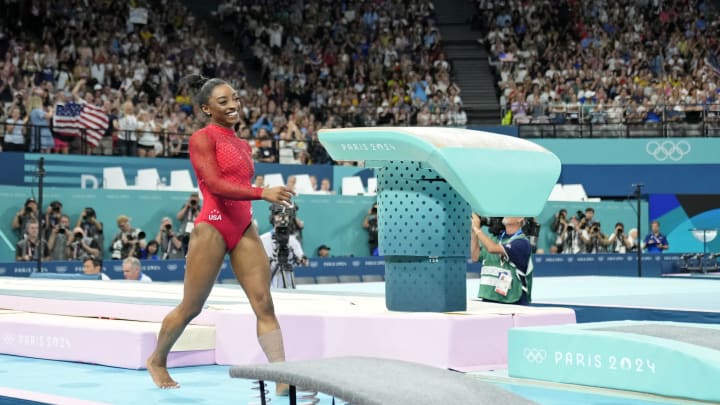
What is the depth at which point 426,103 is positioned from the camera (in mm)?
25891

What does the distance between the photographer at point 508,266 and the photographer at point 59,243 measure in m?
9.17

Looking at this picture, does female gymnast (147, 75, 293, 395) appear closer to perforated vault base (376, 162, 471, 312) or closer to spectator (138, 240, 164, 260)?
perforated vault base (376, 162, 471, 312)

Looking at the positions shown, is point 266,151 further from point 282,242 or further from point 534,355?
point 534,355

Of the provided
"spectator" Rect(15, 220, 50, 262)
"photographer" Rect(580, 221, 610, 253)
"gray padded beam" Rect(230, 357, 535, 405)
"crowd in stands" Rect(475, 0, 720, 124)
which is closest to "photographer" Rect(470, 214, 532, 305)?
"gray padded beam" Rect(230, 357, 535, 405)

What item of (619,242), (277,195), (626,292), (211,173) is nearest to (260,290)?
(277,195)

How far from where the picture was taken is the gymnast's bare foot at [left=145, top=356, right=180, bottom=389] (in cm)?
583

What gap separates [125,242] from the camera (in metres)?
16.5

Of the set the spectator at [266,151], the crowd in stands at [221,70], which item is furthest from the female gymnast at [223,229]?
the spectator at [266,151]

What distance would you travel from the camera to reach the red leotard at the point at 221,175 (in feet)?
18.2

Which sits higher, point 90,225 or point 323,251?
point 90,225

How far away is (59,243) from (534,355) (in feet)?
36.5

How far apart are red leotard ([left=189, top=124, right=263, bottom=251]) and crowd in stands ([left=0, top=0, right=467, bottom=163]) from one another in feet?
42.1

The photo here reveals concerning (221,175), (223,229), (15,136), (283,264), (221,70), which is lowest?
(283,264)

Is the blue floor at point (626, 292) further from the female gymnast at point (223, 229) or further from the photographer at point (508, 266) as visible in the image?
the female gymnast at point (223, 229)
